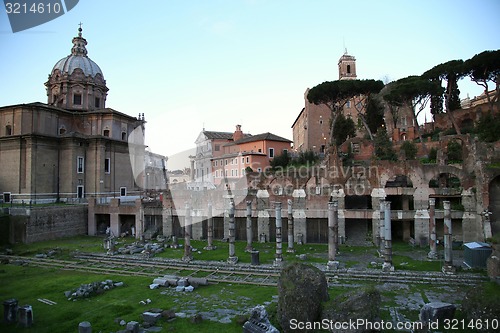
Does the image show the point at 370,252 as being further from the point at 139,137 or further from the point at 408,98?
the point at 139,137

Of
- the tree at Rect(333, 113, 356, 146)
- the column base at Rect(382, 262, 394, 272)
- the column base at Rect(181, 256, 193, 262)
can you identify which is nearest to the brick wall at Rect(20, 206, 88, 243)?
the column base at Rect(181, 256, 193, 262)

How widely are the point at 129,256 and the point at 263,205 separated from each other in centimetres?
1016

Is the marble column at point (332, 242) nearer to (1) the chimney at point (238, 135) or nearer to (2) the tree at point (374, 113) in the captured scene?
(2) the tree at point (374, 113)

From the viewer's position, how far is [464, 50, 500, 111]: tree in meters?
34.1

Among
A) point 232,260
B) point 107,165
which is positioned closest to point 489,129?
point 232,260

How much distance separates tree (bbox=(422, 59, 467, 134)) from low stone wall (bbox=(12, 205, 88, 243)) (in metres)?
36.3

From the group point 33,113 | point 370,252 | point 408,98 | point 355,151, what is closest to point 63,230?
point 33,113

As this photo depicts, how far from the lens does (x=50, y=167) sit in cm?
3172

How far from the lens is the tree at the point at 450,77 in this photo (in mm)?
37344

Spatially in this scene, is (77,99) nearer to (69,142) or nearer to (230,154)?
(69,142)

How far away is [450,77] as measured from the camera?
38.4 meters

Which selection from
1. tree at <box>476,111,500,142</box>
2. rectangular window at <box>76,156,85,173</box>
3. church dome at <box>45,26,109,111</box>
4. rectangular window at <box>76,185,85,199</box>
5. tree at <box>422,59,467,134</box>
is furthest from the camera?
tree at <box>422,59,467,134</box>

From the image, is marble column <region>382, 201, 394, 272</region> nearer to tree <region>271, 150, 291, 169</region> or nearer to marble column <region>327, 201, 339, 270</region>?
marble column <region>327, 201, 339, 270</region>

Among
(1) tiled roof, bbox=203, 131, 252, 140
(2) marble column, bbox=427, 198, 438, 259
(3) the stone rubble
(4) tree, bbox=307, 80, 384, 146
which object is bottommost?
(3) the stone rubble
